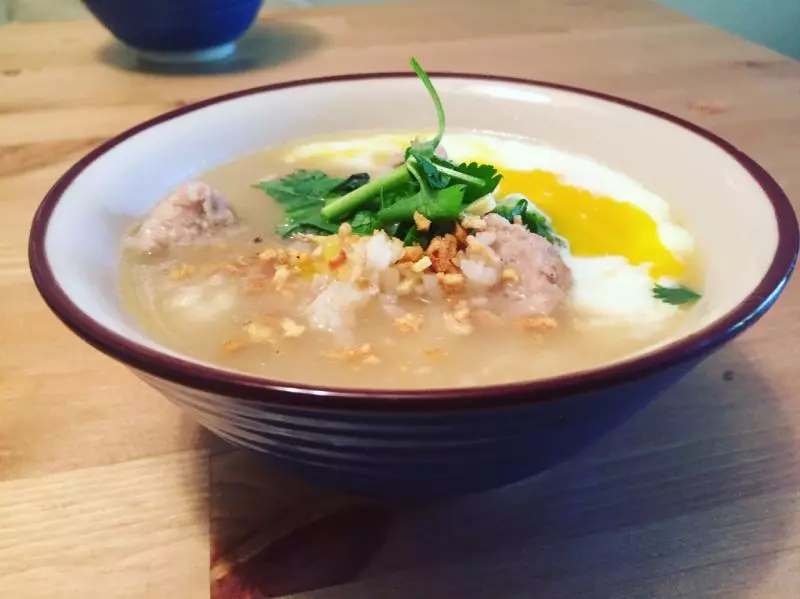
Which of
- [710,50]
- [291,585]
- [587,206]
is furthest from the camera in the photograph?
[710,50]

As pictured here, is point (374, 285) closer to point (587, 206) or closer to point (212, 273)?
point (212, 273)

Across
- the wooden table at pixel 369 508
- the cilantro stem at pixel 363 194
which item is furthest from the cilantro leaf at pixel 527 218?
the wooden table at pixel 369 508

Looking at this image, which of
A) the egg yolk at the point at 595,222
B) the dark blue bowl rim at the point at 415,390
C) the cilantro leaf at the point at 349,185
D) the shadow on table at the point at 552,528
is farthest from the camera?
the cilantro leaf at the point at 349,185

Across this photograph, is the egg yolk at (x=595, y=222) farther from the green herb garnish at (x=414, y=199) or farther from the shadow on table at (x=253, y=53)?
the shadow on table at (x=253, y=53)

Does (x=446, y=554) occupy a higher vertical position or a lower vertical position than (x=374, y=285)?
lower

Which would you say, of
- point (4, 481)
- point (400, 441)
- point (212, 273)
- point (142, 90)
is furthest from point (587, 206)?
point (142, 90)
